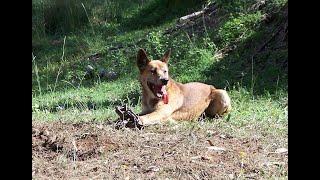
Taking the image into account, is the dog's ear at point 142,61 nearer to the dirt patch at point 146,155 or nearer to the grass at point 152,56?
the grass at point 152,56

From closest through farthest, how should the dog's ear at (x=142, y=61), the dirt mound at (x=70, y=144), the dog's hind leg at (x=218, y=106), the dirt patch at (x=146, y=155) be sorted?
1. the dirt patch at (x=146, y=155)
2. the dirt mound at (x=70, y=144)
3. the dog's ear at (x=142, y=61)
4. the dog's hind leg at (x=218, y=106)

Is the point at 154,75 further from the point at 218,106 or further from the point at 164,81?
the point at 218,106

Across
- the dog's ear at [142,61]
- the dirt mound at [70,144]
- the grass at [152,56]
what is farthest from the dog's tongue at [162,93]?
the dirt mound at [70,144]

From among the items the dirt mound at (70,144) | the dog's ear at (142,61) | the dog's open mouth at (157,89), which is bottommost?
the dog's open mouth at (157,89)

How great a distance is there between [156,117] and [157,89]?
20.2 inches

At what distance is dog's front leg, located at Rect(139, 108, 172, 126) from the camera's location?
7427mm

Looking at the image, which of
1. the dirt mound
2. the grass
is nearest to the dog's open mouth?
the grass

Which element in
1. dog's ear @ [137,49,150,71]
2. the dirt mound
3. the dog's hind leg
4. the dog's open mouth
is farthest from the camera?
the dog's hind leg

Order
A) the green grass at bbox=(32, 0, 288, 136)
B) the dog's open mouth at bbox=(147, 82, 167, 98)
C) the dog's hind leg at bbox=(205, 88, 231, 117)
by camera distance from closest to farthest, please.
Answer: the dog's open mouth at bbox=(147, 82, 167, 98) < the dog's hind leg at bbox=(205, 88, 231, 117) < the green grass at bbox=(32, 0, 288, 136)

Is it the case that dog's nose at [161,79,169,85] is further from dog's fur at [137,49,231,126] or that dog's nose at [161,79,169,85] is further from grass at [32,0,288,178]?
grass at [32,0,288,178]

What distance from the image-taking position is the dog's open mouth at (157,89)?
8.14 m

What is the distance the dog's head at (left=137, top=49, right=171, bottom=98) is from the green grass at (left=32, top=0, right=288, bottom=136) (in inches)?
24.4

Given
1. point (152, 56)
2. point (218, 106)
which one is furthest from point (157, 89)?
point (152, 56)
